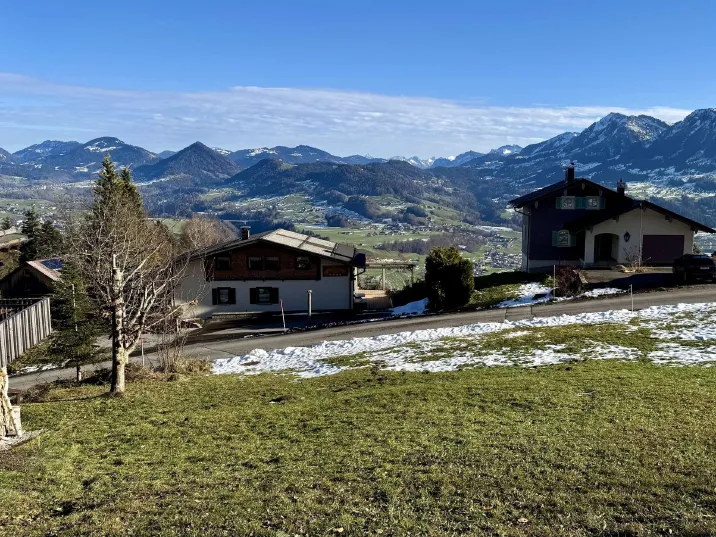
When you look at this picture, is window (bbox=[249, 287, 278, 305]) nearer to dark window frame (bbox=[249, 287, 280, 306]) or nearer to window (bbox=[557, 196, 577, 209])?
dark window frame (bbox=[249, 287, 280, 306])

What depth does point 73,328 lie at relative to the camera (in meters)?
22.6

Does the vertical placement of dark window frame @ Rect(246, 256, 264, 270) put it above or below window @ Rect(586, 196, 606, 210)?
below

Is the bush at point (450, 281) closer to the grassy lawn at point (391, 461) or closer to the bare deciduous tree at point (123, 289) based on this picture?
the bare deciduous tree at point (123, 289)

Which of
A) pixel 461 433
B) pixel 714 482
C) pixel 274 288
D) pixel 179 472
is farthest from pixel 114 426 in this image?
pixel 274 288

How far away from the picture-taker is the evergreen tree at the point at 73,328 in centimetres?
2248

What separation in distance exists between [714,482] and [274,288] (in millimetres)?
40458

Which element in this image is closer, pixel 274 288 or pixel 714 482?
pixel 714 482

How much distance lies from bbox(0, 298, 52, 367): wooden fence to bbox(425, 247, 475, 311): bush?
24614 mm

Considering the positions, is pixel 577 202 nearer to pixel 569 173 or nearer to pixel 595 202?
pixel 595 202

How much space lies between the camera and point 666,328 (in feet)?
75.9

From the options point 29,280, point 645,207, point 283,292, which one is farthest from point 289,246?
point 645,207

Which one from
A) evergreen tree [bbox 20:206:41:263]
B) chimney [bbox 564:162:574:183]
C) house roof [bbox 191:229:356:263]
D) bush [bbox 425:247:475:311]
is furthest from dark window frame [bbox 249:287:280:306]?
evergreen tree [bbox 20:206:41:263]

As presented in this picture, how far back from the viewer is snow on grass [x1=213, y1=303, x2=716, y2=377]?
65.6 ft

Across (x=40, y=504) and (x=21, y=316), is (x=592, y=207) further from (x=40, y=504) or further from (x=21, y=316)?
(x=40, y=504)
